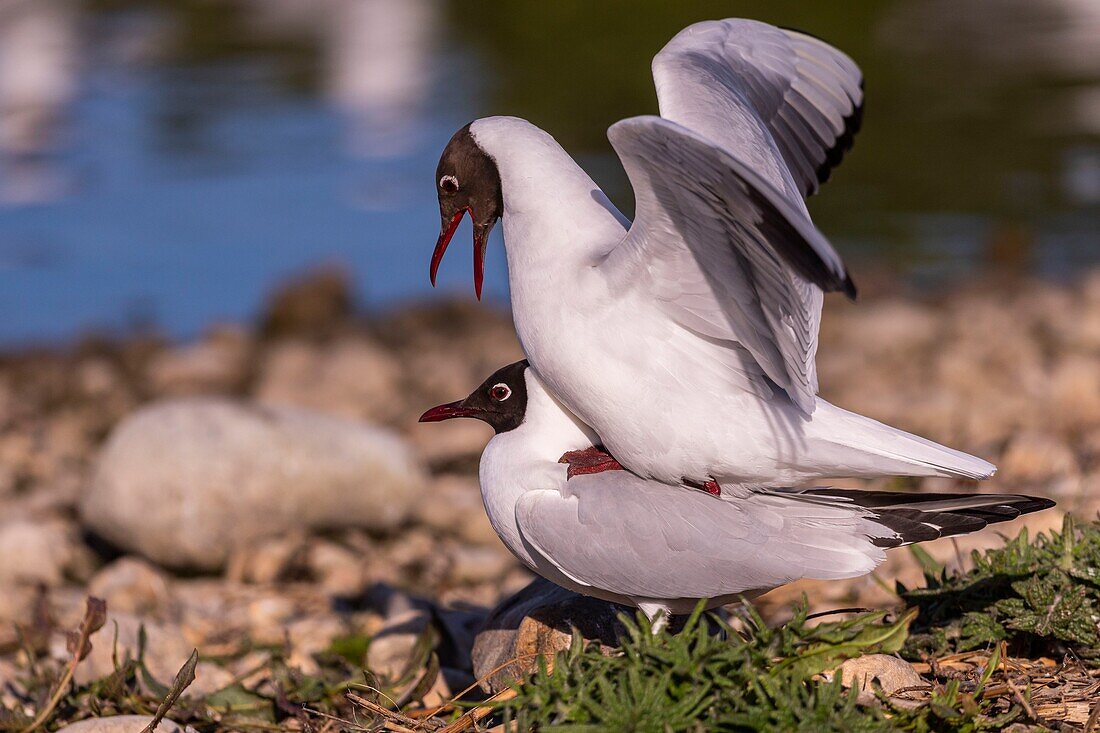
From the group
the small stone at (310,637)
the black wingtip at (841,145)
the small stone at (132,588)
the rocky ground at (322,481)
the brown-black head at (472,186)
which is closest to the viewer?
the brown-black head at (472,186)

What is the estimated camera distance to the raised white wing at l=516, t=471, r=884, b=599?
3.63 metres

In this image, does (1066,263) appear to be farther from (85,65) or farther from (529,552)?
(85,65)

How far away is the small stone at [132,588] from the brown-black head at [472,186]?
2.55 metres

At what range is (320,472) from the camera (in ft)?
21.7

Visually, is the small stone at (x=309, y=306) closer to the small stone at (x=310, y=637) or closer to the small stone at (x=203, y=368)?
the small stone at (x=203, y=368)

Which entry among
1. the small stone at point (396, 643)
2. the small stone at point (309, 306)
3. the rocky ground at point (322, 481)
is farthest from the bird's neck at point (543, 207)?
the small stone at point (309, 306)

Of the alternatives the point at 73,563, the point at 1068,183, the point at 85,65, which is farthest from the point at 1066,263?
the point at 85,65

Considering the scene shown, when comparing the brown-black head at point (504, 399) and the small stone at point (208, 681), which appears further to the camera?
the small stone at point (208, 681)

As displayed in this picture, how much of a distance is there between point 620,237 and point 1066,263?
9.41 m

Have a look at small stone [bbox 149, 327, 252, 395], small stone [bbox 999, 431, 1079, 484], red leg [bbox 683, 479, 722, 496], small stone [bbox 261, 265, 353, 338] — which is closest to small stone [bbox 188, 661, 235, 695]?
red leg [bbox 683, 479, 722, 496]

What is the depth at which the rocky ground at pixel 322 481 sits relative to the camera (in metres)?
5.03

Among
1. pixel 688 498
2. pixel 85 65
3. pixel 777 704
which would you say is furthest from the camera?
pixel 85 65

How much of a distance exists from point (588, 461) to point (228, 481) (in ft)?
10.0

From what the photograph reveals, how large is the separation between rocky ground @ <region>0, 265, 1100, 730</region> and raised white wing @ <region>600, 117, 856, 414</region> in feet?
3.82
